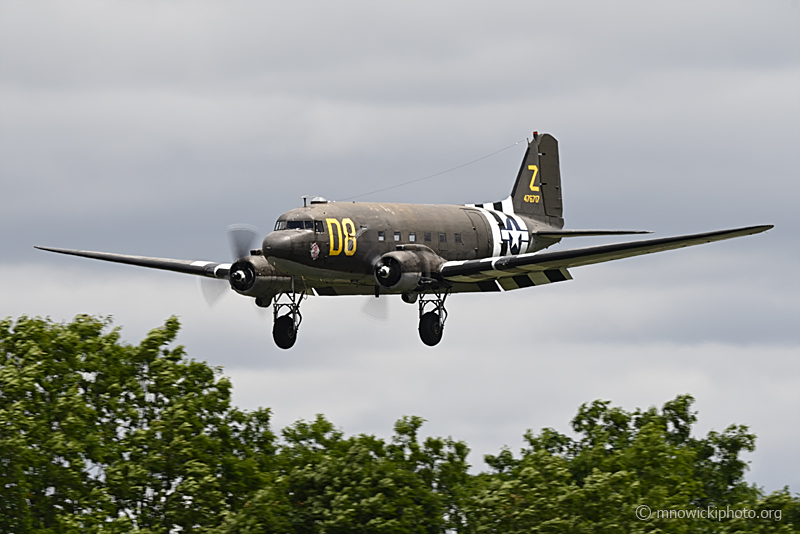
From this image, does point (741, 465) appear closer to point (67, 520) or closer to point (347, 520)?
point (347, 520)

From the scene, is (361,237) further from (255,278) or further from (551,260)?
(551,260)

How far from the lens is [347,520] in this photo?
140ft

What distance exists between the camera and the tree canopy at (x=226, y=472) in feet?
146

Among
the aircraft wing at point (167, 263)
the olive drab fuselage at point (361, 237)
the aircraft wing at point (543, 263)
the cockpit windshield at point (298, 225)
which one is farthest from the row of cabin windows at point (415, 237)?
the aircraft wing at point (167, 263)

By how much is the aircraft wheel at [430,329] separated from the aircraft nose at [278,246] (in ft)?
17.4

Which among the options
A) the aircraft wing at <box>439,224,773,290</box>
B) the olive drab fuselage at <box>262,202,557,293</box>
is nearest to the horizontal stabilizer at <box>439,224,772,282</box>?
the aircraft wing at <box>439,224,773,290</box>

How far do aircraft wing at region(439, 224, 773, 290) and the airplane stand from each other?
31mm

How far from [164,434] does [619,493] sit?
1540cm

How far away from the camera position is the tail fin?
2143 inches

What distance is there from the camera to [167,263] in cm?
5066

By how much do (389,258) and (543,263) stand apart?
4.85 metres

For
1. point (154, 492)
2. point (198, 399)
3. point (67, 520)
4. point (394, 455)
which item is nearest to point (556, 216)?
point (394, 455)

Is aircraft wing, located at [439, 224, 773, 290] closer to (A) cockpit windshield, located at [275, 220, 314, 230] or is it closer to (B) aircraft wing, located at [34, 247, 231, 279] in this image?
(A) cockpit windshield, located at [275, 220, 314, 230]

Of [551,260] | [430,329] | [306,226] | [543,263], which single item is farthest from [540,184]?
[306,226]
